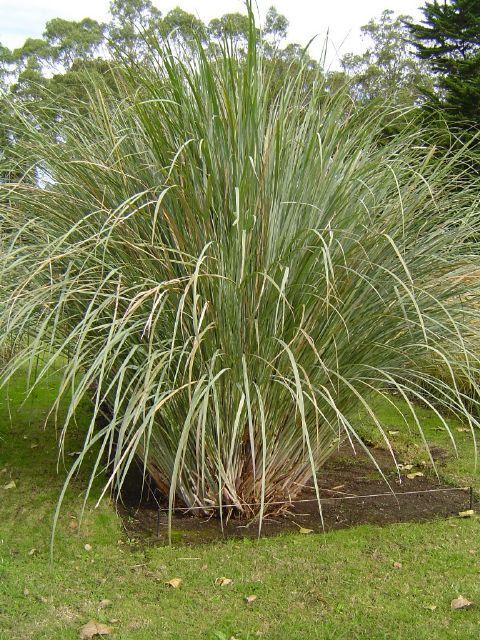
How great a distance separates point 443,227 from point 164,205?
4.89 ft

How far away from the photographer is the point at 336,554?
3.07 meters

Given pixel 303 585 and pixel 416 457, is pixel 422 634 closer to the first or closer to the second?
pixel 303 585

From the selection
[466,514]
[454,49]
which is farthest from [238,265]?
[454,49]

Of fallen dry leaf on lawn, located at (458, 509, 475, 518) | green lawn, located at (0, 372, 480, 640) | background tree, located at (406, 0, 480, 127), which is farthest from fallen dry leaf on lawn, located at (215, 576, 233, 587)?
background tree, located at (406, 0, 480, 127)

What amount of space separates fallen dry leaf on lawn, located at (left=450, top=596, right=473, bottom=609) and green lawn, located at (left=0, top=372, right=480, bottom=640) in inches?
1.1

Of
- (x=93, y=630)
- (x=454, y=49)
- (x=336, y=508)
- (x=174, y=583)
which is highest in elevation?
(x=454, y=49)

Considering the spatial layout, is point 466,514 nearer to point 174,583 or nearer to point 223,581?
point 223,581

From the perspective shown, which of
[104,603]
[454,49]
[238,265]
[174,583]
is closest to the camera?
[104,603]

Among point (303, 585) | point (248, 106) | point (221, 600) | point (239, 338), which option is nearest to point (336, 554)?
point (303, 585)

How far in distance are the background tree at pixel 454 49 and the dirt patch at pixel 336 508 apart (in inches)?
415

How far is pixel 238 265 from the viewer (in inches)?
119

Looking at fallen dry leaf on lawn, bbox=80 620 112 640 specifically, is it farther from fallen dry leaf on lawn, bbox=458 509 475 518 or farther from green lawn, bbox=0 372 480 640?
fallen dry leaf on lawn, bbox=458 509 475 518

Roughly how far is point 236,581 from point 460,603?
907 mm

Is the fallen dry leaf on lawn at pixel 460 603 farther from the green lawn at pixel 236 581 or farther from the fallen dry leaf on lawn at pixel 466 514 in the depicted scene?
the fallen dry leaf on lawn at pixel 466 514
